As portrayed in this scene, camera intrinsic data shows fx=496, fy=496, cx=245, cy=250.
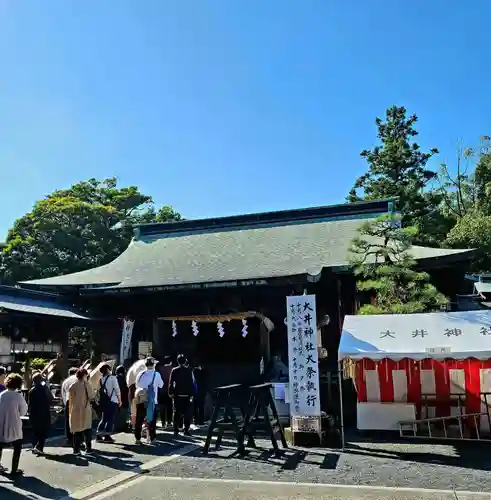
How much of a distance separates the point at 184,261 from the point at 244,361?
391 cm

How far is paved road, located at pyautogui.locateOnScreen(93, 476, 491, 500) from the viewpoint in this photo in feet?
18.7

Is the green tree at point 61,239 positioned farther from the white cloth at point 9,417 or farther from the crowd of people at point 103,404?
the white cloth at point 9,417

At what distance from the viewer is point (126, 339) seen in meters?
13.9

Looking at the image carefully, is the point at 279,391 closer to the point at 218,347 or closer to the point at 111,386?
the point at 111,386

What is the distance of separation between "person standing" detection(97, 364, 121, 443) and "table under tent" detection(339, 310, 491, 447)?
440 cm

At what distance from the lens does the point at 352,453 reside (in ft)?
26.6

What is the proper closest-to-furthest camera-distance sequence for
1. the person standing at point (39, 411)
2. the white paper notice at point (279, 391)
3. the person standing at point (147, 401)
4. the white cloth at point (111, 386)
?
the person standing at point (39, 411) → the person standing at point (147, 401) → the white cloth at point (111, 386) → the white paper notice at point (279, 391)

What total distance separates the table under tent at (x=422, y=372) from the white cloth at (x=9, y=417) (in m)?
4.93

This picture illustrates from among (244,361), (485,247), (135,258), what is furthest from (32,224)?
(485,247)

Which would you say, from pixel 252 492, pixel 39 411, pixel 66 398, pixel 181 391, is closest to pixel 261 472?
pixel 252 492

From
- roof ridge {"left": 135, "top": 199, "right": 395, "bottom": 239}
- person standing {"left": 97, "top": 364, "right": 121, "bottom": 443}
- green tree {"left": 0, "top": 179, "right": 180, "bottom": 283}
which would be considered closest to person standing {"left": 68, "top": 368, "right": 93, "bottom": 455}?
person standing {"left": 97, "top": 364, "right": 121, "bottom": 443}

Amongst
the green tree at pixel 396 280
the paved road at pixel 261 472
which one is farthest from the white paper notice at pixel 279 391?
the green tree at pixel 396 280

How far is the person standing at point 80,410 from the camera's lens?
323 inches

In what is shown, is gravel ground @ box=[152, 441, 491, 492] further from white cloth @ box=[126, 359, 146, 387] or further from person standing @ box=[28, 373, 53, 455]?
person standing @ box=[28, 373, 53, 455]
